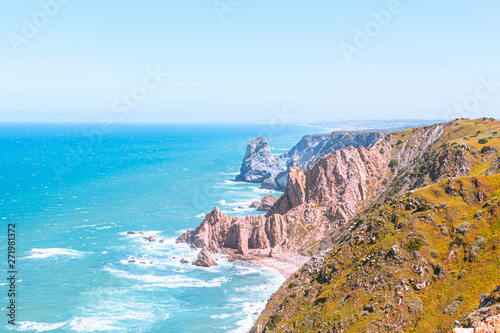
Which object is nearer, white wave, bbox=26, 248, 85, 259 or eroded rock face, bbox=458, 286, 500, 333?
eroded rock face, bbox=458, 286, 500, 333

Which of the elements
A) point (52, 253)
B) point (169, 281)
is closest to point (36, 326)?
point (169, 281)

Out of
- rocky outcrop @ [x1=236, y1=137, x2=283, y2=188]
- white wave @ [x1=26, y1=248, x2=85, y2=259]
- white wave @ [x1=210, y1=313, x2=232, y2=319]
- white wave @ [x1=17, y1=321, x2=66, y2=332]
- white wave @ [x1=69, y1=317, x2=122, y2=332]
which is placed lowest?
white wave @ [x1=17, y1=321, x2=66, y2=332]

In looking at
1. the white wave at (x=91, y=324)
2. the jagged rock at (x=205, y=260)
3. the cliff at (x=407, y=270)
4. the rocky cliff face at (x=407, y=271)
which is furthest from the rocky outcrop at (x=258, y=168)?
the rocky cliff face at (x=407, y=271)

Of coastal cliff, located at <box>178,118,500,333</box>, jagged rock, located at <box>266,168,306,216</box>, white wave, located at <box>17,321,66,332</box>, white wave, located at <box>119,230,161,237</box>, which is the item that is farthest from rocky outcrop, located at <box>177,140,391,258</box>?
white wave, located at <box>17,321,66,332</box>

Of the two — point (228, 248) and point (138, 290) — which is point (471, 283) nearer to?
point (138, 290)

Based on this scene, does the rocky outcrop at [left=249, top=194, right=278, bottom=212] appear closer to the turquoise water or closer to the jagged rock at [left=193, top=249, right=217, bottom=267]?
the turquoise water

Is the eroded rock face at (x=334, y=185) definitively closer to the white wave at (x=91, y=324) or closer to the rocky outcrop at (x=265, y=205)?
the rocky outcrop at (x=265, y=205)

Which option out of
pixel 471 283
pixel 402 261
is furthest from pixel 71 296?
pixel 471 283
